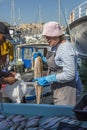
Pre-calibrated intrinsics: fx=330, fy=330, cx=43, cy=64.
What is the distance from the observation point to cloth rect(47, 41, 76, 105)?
3712 millimetres

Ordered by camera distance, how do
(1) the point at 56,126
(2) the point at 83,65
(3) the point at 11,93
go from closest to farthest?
(1) the point at 56,126
(3) the point at 11,93
(2) the point at 83,65

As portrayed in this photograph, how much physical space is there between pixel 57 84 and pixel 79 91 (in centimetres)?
28

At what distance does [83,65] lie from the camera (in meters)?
13.9

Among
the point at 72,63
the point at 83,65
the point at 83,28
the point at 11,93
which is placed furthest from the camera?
the point at 83,65

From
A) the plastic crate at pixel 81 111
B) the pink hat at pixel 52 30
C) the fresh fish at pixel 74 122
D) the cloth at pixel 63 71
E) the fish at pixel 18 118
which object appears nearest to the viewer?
the plastic crate at pixel 81 111

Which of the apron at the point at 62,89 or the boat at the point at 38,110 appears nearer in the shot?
the boat at the point at 38,110

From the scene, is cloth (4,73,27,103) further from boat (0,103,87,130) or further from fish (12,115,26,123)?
fish (12,115,26,123)

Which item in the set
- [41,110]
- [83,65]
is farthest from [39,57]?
[83,65]

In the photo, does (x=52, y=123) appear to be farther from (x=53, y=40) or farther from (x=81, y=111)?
(x=53, y=40)

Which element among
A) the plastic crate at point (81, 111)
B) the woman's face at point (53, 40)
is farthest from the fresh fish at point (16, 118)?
the woman's face at point (53, 40)

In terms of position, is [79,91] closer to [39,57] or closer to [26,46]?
[39,57]

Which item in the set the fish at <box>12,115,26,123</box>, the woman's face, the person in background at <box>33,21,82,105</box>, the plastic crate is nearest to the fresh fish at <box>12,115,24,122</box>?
the fish at <box>12,115,26,123</box>

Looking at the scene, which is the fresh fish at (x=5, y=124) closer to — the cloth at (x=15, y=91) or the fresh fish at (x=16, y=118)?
the fresh fish at (x=16, y=118)

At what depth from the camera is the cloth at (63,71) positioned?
3.71m
